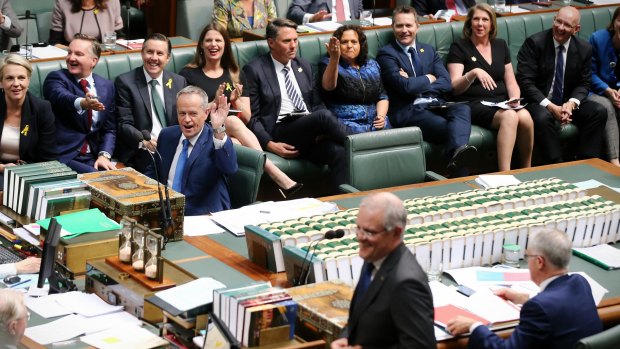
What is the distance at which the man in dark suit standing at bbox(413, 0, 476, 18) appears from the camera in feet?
32.3

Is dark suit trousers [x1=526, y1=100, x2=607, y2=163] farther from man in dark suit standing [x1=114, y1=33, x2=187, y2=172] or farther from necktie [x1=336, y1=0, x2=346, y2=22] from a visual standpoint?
man in dark suit standing [x1=114, y1=33, x2=187, y2=172]

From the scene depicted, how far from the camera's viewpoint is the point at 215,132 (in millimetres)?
6125

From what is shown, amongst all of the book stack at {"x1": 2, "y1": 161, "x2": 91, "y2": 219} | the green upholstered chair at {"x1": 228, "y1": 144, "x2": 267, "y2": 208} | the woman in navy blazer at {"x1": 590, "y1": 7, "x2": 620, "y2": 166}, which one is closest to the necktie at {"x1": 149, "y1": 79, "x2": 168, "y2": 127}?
the green upholstered chair at {"x1": 228, "y1": 144, "x2": 267, "y2": 208}

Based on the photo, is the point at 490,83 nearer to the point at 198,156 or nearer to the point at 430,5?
the point at 430,5

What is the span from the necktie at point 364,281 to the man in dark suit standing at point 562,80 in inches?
186

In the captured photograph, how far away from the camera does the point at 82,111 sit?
699 cm

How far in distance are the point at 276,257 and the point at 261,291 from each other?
0.77 metres

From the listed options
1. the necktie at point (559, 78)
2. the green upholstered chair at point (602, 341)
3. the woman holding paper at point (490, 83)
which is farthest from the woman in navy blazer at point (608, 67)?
the green upholstered chair at point (602, 341)

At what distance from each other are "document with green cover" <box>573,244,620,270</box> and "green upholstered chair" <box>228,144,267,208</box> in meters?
1.80

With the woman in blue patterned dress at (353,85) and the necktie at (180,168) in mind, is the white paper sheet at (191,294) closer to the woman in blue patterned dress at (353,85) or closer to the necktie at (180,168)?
the necktie at (180,168)

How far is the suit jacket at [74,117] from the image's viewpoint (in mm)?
6992

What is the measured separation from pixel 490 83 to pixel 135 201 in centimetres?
380

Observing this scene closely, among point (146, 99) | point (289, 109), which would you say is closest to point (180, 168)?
point (146, 99)

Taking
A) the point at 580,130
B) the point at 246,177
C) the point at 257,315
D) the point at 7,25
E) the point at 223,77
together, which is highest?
the point at 7,25
